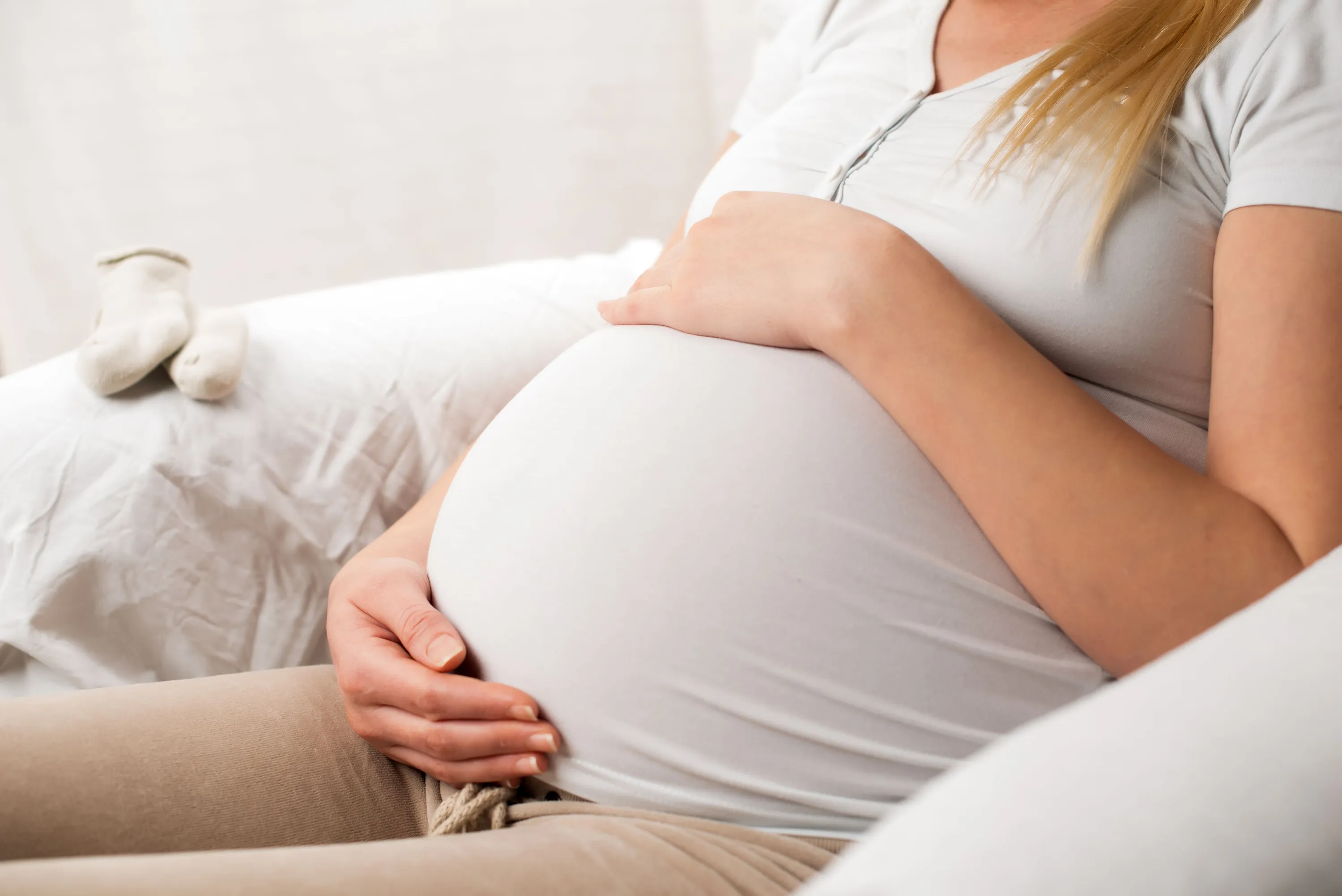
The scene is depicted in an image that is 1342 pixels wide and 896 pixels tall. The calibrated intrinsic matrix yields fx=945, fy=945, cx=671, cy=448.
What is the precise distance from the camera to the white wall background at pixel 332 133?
1544 millimetres

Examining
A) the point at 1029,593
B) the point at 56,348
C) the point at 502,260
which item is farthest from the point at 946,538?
the point at 56,348

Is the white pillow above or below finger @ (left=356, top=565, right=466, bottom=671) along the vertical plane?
above

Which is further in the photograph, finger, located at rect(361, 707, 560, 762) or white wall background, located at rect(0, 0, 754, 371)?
white wall background, located at rect(0, 0, 754, 371)

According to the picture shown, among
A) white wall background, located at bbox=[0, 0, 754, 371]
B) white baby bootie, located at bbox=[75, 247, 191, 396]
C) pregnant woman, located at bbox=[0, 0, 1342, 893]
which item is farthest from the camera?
white wall background, located at bbox=[0, 0, 754, 371]

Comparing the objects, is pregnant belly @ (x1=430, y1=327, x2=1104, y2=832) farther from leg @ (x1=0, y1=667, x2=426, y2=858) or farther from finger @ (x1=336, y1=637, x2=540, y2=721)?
leg @ (x1=0, y1=667, x2=426, y2=858)

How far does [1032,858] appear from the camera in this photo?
0.28 metres

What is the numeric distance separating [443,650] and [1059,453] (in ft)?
1.18

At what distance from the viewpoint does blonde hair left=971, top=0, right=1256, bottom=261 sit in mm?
558

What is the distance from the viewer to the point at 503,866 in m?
0.43

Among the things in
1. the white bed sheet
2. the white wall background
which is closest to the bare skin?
the white bed sheet

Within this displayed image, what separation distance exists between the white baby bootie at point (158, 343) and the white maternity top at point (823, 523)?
29 cm

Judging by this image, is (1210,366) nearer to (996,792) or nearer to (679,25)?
(996,792)

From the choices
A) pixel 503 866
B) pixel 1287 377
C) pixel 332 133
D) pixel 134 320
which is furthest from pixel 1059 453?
pixel 332 133

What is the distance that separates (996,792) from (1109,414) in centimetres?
28
